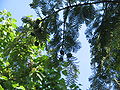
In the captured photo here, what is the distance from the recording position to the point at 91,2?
189cm

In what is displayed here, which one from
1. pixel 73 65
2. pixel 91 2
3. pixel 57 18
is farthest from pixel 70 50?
pixel 91 2

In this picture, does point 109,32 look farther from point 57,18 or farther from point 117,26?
point 57,18

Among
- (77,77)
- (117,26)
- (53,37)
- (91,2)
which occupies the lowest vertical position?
(77,77)

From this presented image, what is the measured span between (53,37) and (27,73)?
47 centimetres

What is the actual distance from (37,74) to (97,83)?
0.56 meters

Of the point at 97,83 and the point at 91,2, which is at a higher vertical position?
the point at 91,2

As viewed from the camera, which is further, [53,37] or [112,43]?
[53,37]

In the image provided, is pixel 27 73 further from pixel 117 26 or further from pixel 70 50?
pixel 117 26

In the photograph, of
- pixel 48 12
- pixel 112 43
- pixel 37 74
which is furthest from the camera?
pixel 37 74

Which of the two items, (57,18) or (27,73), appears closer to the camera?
(57,18)

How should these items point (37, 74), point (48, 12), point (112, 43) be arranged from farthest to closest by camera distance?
point (37, 74) < point (48, 12) < point (112, 43)

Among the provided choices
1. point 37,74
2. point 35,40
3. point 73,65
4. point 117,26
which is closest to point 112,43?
point 117,26

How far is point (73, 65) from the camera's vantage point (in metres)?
1.88

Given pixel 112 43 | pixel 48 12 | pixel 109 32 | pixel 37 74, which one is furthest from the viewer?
pixel 37 74
